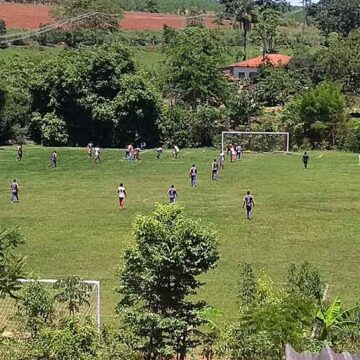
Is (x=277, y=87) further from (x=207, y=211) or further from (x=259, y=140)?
(x=207, y=211)

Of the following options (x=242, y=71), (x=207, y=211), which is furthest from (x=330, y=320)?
(x=242, y=71)

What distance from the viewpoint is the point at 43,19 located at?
326 ft

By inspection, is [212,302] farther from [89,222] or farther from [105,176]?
[105,176]

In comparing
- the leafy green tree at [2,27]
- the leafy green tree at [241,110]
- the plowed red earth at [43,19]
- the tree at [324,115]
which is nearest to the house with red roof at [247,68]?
the leafy green tree at [241,110]

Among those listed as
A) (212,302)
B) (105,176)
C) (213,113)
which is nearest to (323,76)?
(213,113)

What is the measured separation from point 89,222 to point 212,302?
35.0ft

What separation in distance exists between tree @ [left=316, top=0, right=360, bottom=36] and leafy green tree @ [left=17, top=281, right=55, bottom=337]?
9049cm

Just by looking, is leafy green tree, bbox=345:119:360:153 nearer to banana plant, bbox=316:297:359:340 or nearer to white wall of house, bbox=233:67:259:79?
white wall of house, bbox=233:67:259:79

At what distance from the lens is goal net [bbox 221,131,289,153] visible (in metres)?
51.7

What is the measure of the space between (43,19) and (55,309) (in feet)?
299

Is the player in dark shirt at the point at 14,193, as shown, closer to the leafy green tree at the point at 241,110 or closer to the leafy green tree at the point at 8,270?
the leafy green tree at the point at 8,270

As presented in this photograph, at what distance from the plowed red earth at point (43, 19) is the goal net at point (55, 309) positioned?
84396 millimetres

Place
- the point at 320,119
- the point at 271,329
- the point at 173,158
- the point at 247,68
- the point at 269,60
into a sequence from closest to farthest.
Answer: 1. the point at 271,329
2. the point at 173,158
3. the point at 320,119
4. the point at 269,60
5. the point at 247,68

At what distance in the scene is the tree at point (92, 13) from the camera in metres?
90.4
